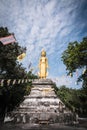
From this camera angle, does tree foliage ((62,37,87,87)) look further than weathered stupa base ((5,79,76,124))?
Yes

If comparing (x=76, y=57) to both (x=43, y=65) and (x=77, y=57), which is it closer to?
(x=77, y=57)

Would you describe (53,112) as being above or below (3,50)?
below

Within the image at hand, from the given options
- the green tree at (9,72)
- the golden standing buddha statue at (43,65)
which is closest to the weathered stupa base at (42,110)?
the golden standing buddha statue at (43,65)

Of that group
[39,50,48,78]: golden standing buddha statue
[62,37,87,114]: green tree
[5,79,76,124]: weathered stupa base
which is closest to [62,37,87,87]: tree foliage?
[62,37,87,114]: green tree

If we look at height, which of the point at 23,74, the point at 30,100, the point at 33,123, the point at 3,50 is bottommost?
the point at 33,123

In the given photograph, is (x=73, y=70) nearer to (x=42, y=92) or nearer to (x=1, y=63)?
(x=42, y=92)

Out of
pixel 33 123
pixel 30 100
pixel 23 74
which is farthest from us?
pixel 23 74

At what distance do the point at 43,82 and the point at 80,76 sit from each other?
622 cm

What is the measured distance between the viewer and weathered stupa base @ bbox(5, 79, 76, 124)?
56.4 feet

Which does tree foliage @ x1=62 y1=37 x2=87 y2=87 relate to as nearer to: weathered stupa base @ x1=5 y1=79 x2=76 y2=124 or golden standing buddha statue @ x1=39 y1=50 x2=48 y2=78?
golden standing buddha statue @ x1=39 y1=50 x2=48 y2=78

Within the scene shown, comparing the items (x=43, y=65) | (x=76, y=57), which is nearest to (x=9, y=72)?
(x=43, y=65)

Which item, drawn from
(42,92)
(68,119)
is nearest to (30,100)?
(42,92)

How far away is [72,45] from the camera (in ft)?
86.5

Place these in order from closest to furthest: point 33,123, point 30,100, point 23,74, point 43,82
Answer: point 33,123, point 30,100, point 43,82, point 23,74
